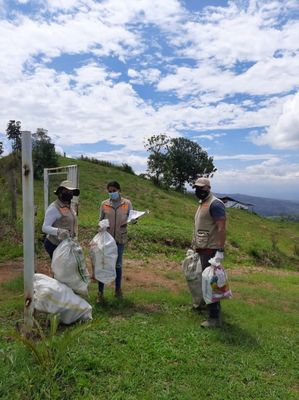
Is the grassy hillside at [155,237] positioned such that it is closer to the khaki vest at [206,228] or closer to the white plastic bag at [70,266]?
the white plastic bag at [70,266]

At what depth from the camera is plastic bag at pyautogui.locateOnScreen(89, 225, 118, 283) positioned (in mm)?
5992

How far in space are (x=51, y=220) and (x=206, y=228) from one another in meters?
2.09

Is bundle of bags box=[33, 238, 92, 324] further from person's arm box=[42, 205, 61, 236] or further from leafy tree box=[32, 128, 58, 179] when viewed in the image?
leafy tree box=[32, 128, 58, 179]

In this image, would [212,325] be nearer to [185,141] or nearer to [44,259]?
[44,259]

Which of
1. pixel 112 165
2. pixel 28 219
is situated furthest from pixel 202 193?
pixel 112 165

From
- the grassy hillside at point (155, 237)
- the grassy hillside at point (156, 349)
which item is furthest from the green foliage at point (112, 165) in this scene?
the grassy hillside at point (156, 349)

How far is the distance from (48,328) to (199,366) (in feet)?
6.11

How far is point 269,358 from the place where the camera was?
4801 millimetres

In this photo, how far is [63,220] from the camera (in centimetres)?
563

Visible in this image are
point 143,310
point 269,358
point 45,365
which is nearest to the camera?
point 45,365

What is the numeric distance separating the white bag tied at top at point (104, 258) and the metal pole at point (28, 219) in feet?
5.50

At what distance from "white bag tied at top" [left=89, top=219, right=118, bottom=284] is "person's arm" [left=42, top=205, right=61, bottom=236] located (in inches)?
29.1

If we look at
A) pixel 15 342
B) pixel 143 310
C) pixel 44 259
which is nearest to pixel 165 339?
pixel 143 310

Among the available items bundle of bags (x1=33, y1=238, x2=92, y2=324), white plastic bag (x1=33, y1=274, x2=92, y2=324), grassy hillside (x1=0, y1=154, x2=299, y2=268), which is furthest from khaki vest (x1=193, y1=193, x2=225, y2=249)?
grassy hillside (x1=0, y1=154, x2=299, y2=268)
